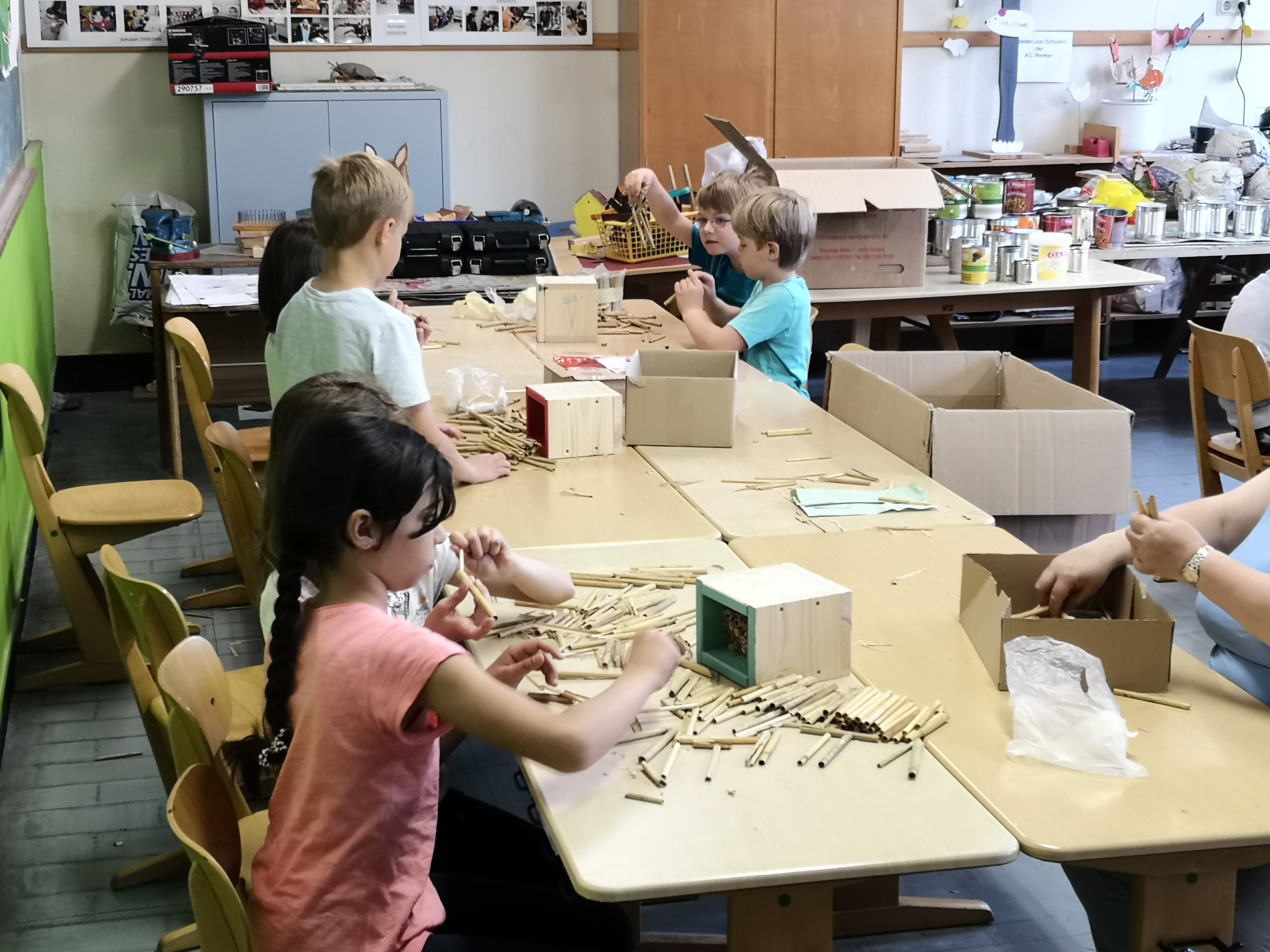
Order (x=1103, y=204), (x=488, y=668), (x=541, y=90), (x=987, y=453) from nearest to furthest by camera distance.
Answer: (x=488, y=668)
(x=987, y=453)
(x=1103, y=204)
(x=541, y=90)

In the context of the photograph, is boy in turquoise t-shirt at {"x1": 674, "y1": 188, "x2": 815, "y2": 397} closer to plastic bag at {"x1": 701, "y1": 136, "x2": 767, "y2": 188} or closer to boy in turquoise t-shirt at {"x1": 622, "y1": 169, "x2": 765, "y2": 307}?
boy in turquoise t-shirt at {"x1": 622, "y1": 169, "x2": 765, "y2": 307}

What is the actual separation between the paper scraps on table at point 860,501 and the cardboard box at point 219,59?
14.4ft

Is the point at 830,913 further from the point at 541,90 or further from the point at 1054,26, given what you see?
the point at 1054,26

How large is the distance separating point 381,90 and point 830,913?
556cm

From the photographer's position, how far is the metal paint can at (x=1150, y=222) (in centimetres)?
588

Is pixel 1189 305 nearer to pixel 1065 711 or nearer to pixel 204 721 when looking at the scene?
pixel 1065 711

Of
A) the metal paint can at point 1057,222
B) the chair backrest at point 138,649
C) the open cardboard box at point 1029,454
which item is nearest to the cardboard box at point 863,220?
the metal paint can at point 1057,222

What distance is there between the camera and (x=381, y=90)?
6.36 metres

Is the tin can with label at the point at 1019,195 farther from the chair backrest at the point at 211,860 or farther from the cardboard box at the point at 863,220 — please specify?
the chair backrest at the point at 211,860

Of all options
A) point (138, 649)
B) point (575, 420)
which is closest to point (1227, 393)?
point (575, 420)

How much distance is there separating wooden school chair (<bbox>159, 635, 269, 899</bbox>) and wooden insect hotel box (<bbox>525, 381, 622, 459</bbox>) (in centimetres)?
106

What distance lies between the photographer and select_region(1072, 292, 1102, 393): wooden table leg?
5230mm

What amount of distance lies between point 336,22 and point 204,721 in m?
5.53

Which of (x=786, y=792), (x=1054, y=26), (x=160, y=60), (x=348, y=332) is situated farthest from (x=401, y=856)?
(x=1054, y=26)
